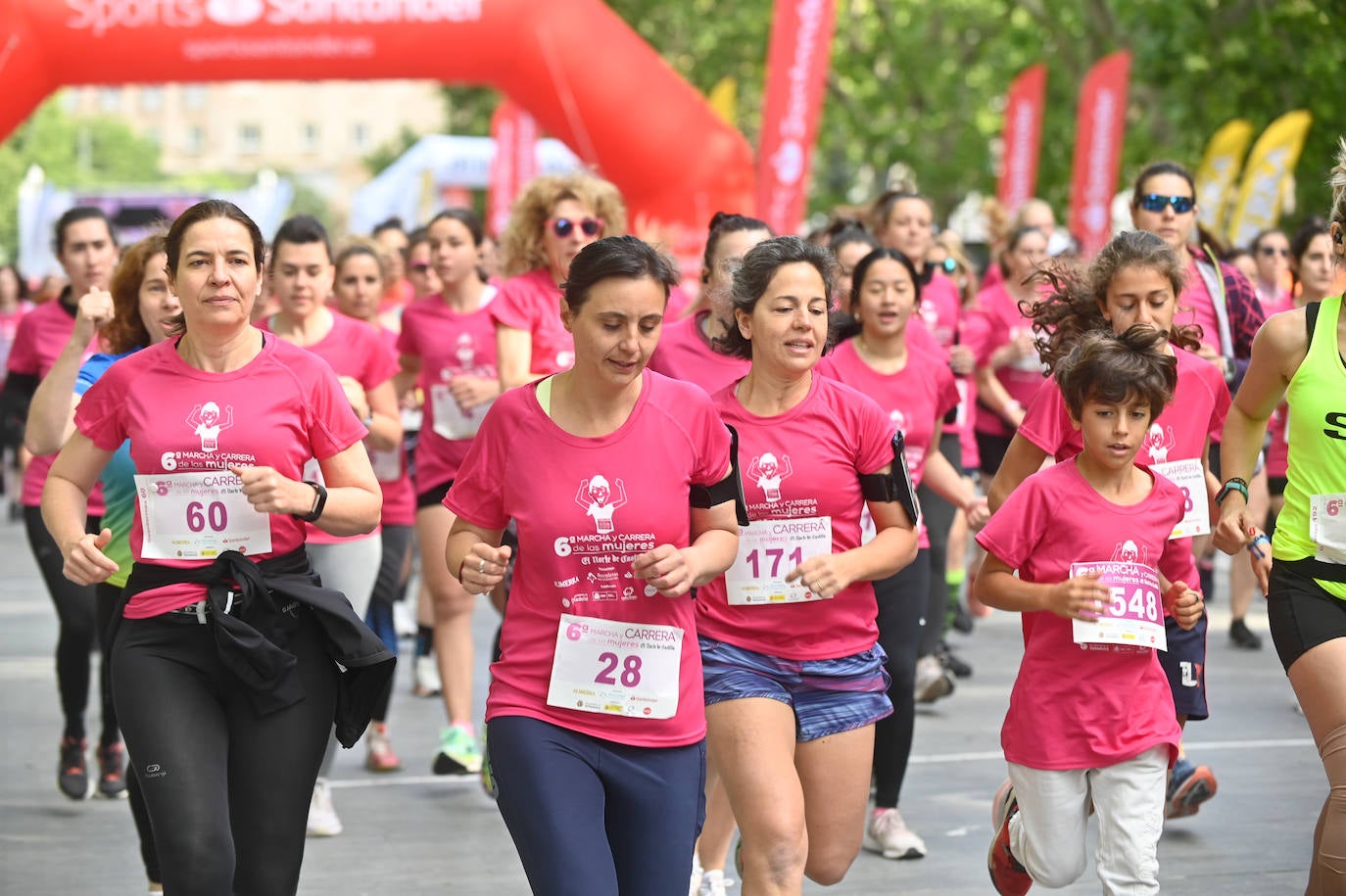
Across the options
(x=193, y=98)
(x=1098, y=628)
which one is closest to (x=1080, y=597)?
(x=1098, y=628)

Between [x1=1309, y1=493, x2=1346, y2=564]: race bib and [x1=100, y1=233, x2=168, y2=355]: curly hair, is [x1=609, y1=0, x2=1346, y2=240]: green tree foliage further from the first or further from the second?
[x1=100, y1=233, x2=168, y2=355]: curly hair

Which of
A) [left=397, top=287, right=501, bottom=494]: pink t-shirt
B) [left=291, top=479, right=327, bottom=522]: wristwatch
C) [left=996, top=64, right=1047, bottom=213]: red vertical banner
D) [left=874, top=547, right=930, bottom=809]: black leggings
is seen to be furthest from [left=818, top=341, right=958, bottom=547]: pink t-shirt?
[left=996, top=64, right=1047, bottom=213]: red vertical banner

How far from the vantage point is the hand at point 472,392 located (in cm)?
732

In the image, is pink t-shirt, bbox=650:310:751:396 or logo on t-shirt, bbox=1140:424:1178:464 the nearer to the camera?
logo on t-shirt, bbox=1140:424:1178:464

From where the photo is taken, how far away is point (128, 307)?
5812 mm

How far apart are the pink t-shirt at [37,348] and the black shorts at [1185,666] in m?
4.11

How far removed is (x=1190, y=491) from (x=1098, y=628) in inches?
33.2

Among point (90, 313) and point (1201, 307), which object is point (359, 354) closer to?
point (90, 313)

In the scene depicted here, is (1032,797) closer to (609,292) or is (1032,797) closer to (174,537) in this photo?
(609,292)

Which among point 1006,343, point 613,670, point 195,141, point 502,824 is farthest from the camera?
point 195,141

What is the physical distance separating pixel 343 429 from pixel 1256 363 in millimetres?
2331

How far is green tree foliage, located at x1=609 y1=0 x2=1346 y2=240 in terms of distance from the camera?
66.5ft

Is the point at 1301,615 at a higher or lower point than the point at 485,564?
lower

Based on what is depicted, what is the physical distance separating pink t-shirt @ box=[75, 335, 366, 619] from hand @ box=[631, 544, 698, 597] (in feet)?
3.07
